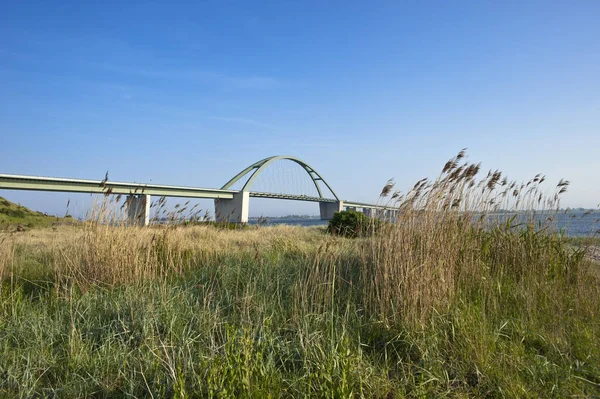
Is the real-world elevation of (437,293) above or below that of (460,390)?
above

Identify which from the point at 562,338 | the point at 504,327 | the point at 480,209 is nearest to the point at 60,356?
the point at 504,327

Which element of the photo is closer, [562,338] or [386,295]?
[562,338]

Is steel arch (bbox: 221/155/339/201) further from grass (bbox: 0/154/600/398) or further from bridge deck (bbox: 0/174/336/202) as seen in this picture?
grass (bbox: 0/154/600/398)

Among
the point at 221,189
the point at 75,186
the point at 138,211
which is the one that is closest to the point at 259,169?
the point at 221,189

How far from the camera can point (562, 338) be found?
10.6 feet

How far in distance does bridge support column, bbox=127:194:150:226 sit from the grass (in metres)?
0.49

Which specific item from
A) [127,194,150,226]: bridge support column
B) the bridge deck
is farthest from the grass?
the bridge deck

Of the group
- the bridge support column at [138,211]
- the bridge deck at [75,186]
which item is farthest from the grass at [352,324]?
the bridge deck at [75,186]

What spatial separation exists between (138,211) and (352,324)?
421 centimetres

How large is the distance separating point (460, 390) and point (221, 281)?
2.98 metres

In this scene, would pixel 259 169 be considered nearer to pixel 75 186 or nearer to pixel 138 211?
pixel 75 186

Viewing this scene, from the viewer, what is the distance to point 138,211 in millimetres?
6082

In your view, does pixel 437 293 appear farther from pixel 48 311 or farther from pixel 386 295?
pixel 48 311

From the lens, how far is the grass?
245 centimetres
